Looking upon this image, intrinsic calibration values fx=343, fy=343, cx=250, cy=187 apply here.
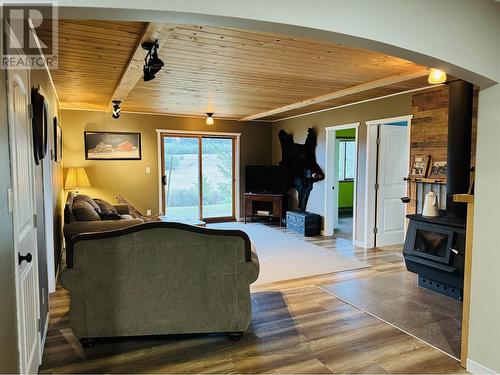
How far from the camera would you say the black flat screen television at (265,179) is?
7.62m

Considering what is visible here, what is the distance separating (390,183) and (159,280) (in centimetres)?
444

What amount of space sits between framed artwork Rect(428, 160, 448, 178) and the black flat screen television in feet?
11.5

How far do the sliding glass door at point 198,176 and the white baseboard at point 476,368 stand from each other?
19.5ft

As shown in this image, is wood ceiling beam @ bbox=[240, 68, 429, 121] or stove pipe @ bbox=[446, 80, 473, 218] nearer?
stove pipe @ bbox=[446, 80, 473, 218]

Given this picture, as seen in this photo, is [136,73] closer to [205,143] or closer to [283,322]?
[283,322]

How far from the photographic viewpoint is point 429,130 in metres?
4.58

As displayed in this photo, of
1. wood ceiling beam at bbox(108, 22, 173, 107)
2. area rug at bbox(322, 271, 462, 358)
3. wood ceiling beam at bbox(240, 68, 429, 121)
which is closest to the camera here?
wood ceiling beam at bbox(108, 22, 173, 107)

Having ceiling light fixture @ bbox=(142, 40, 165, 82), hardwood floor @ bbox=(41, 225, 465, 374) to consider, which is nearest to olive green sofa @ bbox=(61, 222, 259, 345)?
hardwood floor @ bbox=(41, 225, 465, 374)

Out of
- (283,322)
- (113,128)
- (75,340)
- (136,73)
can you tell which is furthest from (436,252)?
(113,128)

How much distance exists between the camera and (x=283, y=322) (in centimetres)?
295

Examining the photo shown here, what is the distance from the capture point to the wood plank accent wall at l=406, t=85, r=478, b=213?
4398 mm

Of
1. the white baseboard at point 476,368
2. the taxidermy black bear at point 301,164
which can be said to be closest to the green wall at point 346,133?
the taxidermy black bear at point 301,164

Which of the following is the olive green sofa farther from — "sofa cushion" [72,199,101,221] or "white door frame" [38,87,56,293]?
"sofa cushion" [72,199,101,221]

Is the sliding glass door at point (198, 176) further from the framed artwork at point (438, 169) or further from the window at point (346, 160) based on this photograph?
the framed artwork at point (438, 169)
